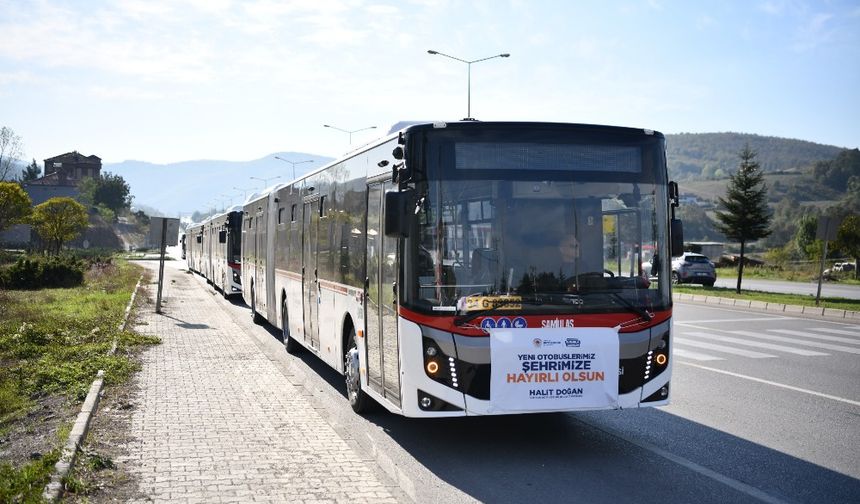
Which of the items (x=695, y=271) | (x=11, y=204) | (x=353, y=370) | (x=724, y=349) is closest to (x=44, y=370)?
(x=353, y=370)

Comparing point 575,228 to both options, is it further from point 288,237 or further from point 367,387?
point 288,237

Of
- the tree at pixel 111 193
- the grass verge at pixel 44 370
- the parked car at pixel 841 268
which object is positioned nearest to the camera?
the grass verge at pixel 44 370

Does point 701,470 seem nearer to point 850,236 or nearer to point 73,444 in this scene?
point 73,444

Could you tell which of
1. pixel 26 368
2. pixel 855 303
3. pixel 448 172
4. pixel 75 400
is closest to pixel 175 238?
pixel 26 368

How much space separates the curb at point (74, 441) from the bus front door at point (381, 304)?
9.02ft

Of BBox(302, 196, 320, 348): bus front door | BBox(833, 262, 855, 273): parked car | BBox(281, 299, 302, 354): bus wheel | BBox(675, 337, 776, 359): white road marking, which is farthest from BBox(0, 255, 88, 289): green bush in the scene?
BBox(833, 262, 855, 273): parked car

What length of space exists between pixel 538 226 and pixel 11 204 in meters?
43.4

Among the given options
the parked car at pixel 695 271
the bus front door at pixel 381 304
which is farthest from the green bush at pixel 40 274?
the parked car at pixel 695 271

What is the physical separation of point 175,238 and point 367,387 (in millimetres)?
14869

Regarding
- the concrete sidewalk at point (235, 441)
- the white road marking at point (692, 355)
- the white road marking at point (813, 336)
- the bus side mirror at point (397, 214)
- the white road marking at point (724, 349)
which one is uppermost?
the bus side mirror at point (397, 214)

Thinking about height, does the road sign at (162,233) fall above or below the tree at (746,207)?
below

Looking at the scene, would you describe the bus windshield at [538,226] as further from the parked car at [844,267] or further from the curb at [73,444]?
the parked car at [844,267]

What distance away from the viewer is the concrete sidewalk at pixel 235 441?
Answer: 6.35 meters

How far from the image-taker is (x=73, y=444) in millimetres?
7191
